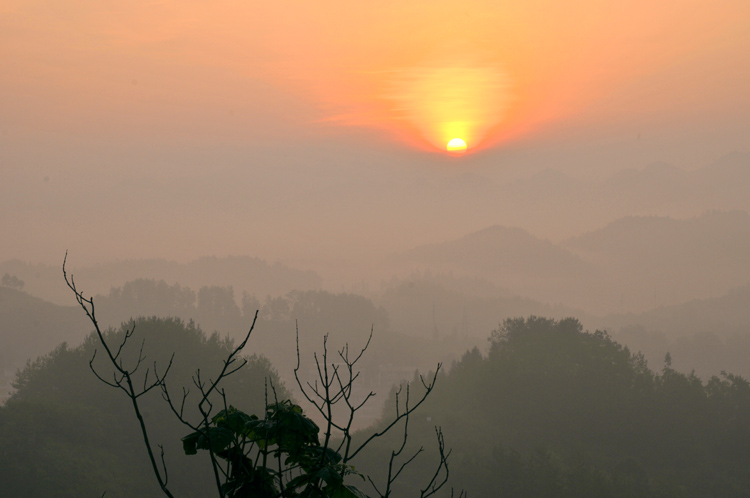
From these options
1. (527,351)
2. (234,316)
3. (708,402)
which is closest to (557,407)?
(527,351)

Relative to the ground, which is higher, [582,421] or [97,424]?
[582,421]

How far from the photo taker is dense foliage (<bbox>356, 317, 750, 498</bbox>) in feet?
132

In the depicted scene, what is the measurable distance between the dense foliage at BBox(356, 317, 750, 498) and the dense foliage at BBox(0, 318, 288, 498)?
17095 mm

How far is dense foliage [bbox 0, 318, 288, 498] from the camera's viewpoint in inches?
1345

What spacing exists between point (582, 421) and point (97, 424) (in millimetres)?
40803

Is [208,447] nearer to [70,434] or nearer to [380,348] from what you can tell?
[70,434]

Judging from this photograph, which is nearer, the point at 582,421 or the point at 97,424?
the point at 97,424

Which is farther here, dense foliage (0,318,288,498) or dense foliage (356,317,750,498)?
dense foliage (356,317,750,498)

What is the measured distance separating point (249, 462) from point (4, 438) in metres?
37.0

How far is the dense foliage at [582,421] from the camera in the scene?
4022 cm

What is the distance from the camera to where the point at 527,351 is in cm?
6325

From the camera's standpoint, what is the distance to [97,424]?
1617 inches

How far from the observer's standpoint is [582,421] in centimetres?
5503

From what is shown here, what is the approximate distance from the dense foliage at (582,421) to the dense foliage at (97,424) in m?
17.1
